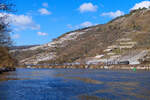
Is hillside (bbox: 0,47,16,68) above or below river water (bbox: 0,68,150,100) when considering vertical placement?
above

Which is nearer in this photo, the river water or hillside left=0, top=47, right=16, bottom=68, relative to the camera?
the river water

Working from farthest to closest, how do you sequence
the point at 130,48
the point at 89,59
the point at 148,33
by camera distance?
the point at 148,33, the point at 89,59, the point at 130,48

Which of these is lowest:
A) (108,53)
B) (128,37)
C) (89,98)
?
(89,98)

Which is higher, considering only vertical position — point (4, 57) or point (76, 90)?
point (4, 57)

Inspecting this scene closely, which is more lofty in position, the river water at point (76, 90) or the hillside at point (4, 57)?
the hillside at point (4, 57)

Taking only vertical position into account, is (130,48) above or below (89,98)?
above

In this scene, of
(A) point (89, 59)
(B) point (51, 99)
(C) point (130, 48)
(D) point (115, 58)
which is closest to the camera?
(B) point (51, 99)

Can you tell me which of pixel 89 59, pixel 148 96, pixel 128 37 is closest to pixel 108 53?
pixel 89 59

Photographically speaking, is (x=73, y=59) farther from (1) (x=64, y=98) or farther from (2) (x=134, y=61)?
(1) (x=64, y=98)

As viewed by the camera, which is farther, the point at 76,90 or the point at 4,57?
the point at 4,57

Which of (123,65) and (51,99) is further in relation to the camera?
(123,65)

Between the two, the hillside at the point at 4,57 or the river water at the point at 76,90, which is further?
the hillside at the point at 4,57

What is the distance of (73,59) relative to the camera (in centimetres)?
19988

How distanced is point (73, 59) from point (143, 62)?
83.6 meters
